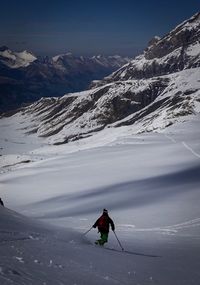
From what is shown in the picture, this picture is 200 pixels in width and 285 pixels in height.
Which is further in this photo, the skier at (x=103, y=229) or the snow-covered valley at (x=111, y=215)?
the skier at (x=103, y=229)

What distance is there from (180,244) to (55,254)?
320 inches

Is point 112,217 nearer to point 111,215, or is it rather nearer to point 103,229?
point 111,215

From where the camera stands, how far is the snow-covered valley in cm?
1189

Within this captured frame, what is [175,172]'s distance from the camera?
1594 inches

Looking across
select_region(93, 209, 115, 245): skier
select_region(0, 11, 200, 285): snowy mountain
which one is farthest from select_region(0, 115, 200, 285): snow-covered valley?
select_region(93, 209, 115, 245): skier

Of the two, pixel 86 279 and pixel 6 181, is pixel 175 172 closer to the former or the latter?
pixel 6 181

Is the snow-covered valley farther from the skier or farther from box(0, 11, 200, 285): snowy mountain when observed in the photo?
the skier

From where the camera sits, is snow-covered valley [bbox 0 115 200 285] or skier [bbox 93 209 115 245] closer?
snow-covered valley [bbox 0 115 200 285]

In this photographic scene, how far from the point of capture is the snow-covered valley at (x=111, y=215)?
11.9 metres

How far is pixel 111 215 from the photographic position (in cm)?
2808

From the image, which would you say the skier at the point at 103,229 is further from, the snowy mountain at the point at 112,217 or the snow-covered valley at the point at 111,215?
the snowy mountain at the point at 112,217

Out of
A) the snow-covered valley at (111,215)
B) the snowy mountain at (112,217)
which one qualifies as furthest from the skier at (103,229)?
the snowy mountain at (112,217)

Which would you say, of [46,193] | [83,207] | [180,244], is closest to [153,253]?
[180,244]

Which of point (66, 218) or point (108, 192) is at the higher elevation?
point (108, 192)
